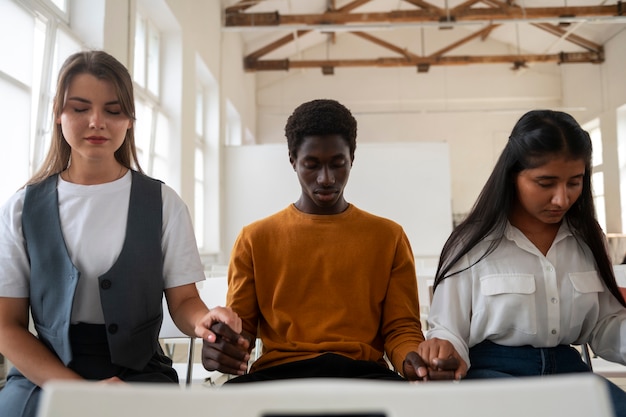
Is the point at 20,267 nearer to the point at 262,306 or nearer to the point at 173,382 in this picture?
the point at 173,382

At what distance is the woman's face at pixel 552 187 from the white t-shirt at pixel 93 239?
938mm

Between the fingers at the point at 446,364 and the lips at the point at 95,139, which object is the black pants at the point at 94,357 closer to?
the lips at the point at 95,139

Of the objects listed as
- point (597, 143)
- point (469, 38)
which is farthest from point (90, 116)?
point (469, 38)

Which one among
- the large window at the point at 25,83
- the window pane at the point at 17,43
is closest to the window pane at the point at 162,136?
the large window at the point at 25,83

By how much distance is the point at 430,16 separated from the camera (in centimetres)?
880

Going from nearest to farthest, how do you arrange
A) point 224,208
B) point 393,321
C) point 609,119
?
point 393,321, point 224,208, point 609,119

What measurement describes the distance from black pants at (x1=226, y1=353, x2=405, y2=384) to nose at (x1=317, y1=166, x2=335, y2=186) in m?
0.49

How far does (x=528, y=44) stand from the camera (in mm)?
12344

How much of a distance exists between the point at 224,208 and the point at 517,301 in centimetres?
754

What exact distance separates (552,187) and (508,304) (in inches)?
13.2

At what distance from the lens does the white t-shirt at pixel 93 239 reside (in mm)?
1367

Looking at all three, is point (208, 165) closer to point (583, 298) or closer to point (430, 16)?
point (430, 16)

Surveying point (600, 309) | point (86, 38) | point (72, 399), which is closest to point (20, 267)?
point (72, 399)

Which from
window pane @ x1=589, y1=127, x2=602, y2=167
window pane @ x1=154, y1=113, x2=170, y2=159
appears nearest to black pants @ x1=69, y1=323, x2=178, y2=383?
window pane @ x1=154, y1=113, x2=170, y2=159
